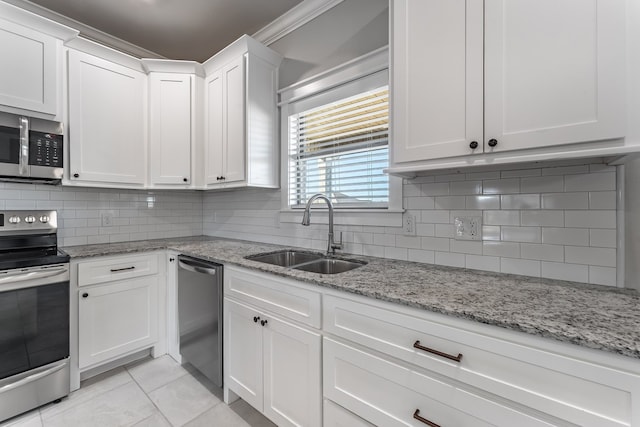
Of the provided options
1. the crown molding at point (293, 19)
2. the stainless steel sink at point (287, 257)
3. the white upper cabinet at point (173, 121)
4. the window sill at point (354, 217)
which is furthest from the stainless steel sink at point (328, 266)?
the crown molding at point (293, 19)

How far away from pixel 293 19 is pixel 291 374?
2.49 meters

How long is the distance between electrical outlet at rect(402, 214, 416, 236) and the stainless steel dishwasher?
1168 millimetres

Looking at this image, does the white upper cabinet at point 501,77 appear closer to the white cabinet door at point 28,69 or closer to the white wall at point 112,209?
the white cabinet door at point 28,69

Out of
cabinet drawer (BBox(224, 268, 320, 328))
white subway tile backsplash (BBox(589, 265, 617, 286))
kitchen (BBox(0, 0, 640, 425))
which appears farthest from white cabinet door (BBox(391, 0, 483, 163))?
cabinet drawer (BBox(224, 268, 320, 328))

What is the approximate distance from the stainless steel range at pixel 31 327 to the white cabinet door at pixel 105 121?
627mm

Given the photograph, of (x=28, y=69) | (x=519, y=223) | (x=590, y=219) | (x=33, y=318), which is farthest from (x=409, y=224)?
(x=28, y=69)

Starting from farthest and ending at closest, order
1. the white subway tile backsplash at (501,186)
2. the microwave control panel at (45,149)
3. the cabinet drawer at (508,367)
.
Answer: the microwave control panel at (45,149), the white subway tile backsplash at (501,186), the cabinet drawer at (508,367)

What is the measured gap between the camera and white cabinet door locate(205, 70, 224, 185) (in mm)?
2383

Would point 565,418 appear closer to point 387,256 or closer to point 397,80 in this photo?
point 387,256

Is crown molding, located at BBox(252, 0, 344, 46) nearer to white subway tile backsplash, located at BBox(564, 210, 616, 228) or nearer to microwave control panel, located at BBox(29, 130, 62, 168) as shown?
microwave control panel, located at BBox(29, 130, 62, 168)

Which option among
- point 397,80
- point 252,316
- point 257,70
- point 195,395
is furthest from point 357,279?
point 257,70

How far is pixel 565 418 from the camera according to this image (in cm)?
73

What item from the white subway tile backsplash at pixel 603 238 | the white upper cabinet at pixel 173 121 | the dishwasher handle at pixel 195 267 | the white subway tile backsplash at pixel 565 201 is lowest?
the dishwasher handle at pixel 195 267

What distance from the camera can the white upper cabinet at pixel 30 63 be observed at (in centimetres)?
177
